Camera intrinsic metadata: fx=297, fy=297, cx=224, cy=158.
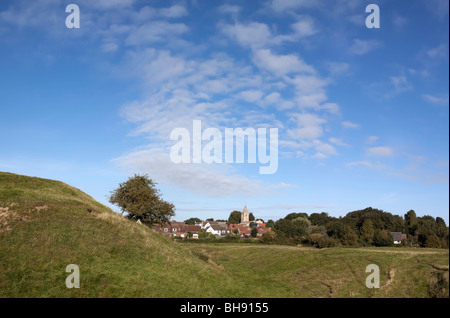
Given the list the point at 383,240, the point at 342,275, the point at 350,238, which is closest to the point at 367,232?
the point at 350,238

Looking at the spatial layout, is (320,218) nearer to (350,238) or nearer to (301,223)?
(301,223)

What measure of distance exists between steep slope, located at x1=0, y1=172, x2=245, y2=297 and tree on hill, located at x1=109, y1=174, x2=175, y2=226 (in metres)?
27.2

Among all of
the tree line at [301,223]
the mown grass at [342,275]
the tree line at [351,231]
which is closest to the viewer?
the mown grass at [342,275]

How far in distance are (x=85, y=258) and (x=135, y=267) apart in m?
3.94

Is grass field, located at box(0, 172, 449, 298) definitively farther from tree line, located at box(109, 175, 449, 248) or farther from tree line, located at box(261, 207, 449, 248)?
tree line, located at box(261, 207, 449, 248)

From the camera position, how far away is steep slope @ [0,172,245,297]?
735 inches

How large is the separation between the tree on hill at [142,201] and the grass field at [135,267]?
2717cm

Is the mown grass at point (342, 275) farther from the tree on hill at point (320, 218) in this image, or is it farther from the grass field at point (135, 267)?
the tree on hill at point (320, 218)

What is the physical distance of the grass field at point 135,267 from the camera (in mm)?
18875

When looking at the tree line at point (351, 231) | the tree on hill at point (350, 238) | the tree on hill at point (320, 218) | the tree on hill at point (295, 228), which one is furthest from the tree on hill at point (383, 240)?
the tree on hill at point (320, 218)

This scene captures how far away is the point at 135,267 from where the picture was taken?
2152cm

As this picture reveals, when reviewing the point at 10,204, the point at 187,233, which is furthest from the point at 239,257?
the point at 187,233
